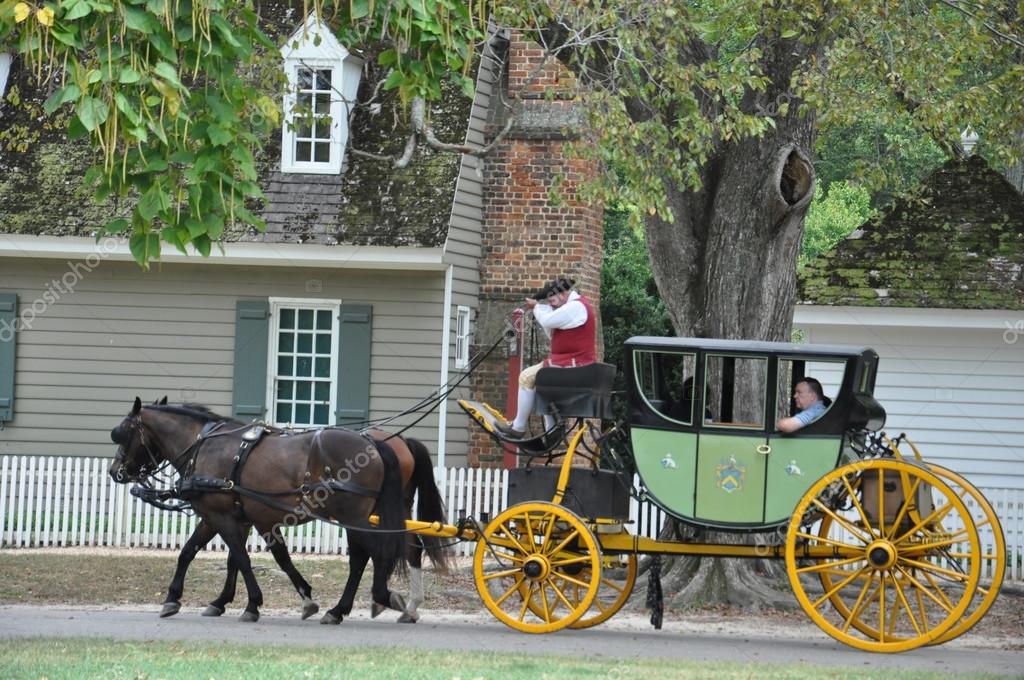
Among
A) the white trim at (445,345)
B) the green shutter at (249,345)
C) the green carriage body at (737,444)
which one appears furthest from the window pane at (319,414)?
the green carriage body at (737,444)

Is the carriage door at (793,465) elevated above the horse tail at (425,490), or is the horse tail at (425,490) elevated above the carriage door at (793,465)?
the carriage door at (793,465)

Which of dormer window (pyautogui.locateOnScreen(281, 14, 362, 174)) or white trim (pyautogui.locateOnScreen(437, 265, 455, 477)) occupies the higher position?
dormer window (pyautogui.locateOnScreen(281, 14, 362, 174))

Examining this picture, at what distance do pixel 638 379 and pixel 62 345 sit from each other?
11163 mm

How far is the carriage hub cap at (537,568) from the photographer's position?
10.5 meters

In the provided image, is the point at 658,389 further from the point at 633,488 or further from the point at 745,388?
the point at 745,388

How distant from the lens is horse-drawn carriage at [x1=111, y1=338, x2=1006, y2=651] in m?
9.88

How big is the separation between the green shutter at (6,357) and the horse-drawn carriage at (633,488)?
27.0 ft

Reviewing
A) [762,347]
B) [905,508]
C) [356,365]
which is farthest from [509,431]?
[356,365]

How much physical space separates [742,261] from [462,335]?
7069mm

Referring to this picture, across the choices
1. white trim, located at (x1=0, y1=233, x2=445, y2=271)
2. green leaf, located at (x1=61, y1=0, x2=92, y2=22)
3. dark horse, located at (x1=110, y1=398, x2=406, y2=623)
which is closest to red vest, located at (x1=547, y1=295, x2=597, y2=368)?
dark horse, located at (x1=110, y1=398, x2=406, y2=623)

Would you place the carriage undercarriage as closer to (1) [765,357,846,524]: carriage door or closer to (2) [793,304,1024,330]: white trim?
(1) [765,357,846,524]: carriage door

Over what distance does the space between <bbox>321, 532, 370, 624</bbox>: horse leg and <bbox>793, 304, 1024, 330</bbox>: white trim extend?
831 cm

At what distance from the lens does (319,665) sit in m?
8.88

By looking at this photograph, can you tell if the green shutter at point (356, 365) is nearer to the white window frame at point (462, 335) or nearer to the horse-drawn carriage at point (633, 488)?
the white window frame at point (462, 335)
